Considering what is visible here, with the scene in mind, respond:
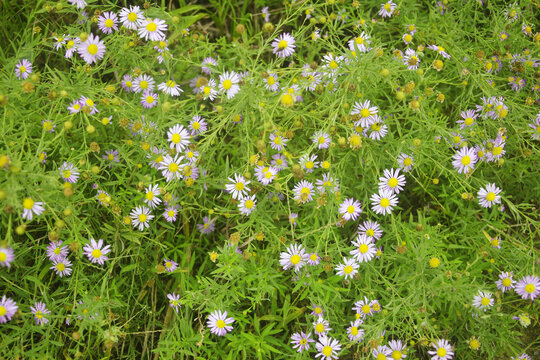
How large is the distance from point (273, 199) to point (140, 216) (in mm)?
905

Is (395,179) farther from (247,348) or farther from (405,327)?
(247,348)

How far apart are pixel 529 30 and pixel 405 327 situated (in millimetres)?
2324

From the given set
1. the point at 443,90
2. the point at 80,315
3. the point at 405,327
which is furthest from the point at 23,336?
the point at 443,90

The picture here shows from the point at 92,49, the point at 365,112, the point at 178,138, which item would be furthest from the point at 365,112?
the point at 92,49

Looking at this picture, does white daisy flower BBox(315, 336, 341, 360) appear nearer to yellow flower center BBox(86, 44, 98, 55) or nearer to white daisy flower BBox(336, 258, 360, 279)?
white daisy flower BBox(336, 258, 360, 279)

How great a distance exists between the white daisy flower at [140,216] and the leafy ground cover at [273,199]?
1 cm

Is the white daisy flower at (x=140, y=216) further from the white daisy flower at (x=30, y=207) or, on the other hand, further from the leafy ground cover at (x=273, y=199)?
the white daisy flower at (x=30, y=207)

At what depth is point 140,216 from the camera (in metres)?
2.69

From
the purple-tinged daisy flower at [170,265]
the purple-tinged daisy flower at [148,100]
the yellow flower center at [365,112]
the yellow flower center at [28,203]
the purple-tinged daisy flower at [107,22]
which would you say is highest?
the purple-tinged daisy flower at [107,22]

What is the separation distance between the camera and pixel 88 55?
7.87ft

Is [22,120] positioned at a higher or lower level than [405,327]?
higher

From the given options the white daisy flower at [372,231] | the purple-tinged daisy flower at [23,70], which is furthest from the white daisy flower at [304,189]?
the purple-tinged daisy flower at [23,70]

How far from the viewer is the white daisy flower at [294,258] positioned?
99.4 inches

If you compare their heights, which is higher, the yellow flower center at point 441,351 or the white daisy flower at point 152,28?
the white daisy flower at point 152,28
